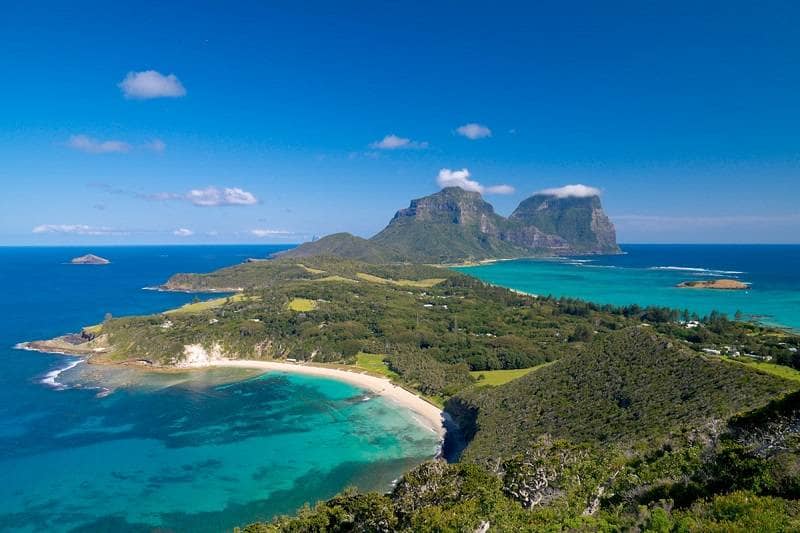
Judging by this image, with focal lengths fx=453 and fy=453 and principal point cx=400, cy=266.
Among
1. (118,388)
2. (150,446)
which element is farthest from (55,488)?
(118,388)

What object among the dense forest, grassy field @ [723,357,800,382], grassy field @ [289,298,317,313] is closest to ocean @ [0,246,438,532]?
the dense forest

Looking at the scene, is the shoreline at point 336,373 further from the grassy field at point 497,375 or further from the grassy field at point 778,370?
the grassy field at point 778,370

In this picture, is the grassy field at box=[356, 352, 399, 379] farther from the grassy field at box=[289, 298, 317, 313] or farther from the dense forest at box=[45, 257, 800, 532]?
the grassy field at box=[289, 298, 317, 313]

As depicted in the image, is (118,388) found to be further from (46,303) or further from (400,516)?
(46,303)

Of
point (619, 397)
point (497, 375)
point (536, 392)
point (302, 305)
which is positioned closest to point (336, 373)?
point (497, 375)

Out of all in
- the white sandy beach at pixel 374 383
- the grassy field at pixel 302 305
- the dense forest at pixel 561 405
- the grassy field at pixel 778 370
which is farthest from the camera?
the grassy field at pixel 302 305

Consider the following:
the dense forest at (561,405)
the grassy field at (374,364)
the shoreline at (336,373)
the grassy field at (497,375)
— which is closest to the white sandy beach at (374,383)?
the shoreline at (336,373)

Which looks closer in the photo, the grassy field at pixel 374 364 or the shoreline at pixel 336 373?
the shoreline at pixel 336 373
